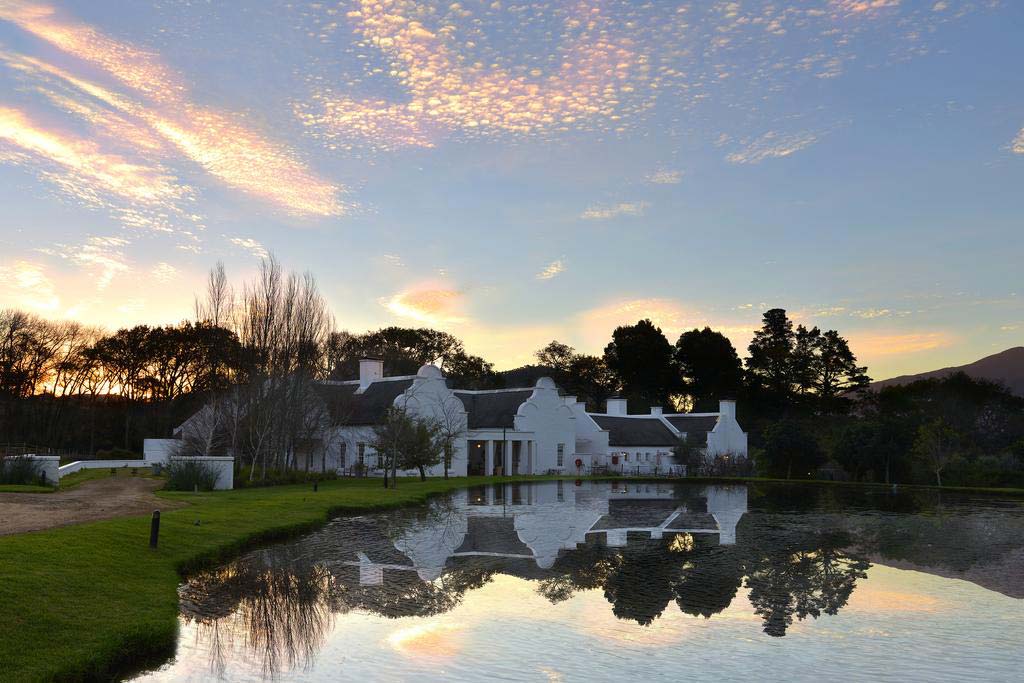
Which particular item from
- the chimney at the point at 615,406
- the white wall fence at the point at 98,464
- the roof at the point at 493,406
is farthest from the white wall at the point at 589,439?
the white wall fence at the point at 98,464

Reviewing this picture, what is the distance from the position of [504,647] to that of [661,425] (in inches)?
2456

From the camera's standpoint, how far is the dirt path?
61.6 ft

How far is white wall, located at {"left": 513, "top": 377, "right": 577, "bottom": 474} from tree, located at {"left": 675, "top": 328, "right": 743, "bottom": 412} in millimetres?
31606

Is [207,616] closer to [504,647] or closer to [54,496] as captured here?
[504,647]

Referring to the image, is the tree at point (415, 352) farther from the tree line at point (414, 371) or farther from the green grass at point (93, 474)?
the green grass at point (93, 474)

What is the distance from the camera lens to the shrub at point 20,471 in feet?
100.0

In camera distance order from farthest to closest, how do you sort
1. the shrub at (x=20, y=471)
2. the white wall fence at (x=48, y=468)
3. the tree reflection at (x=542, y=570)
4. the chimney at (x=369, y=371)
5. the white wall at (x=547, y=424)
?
the white wall at (x=547, y=424), the chimney at (x=369, y=371), the white wall fence at (x=48, y=468), the shrub at (x=20, y=471), the tree reflection at (x=542, y=570)

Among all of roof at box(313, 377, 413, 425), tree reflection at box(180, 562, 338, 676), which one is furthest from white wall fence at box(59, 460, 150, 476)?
tree reflection at box(180, 562, 338, 676)

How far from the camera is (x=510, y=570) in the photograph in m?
18.4

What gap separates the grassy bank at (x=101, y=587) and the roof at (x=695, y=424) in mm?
51640

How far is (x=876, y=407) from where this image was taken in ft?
305

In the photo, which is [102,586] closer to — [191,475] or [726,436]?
[191,475]

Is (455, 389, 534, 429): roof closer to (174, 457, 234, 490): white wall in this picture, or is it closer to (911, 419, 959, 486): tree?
(911, 419, 959, 486): tree

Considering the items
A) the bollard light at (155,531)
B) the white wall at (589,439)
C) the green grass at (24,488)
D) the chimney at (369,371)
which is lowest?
the bollard light at (155,531)
